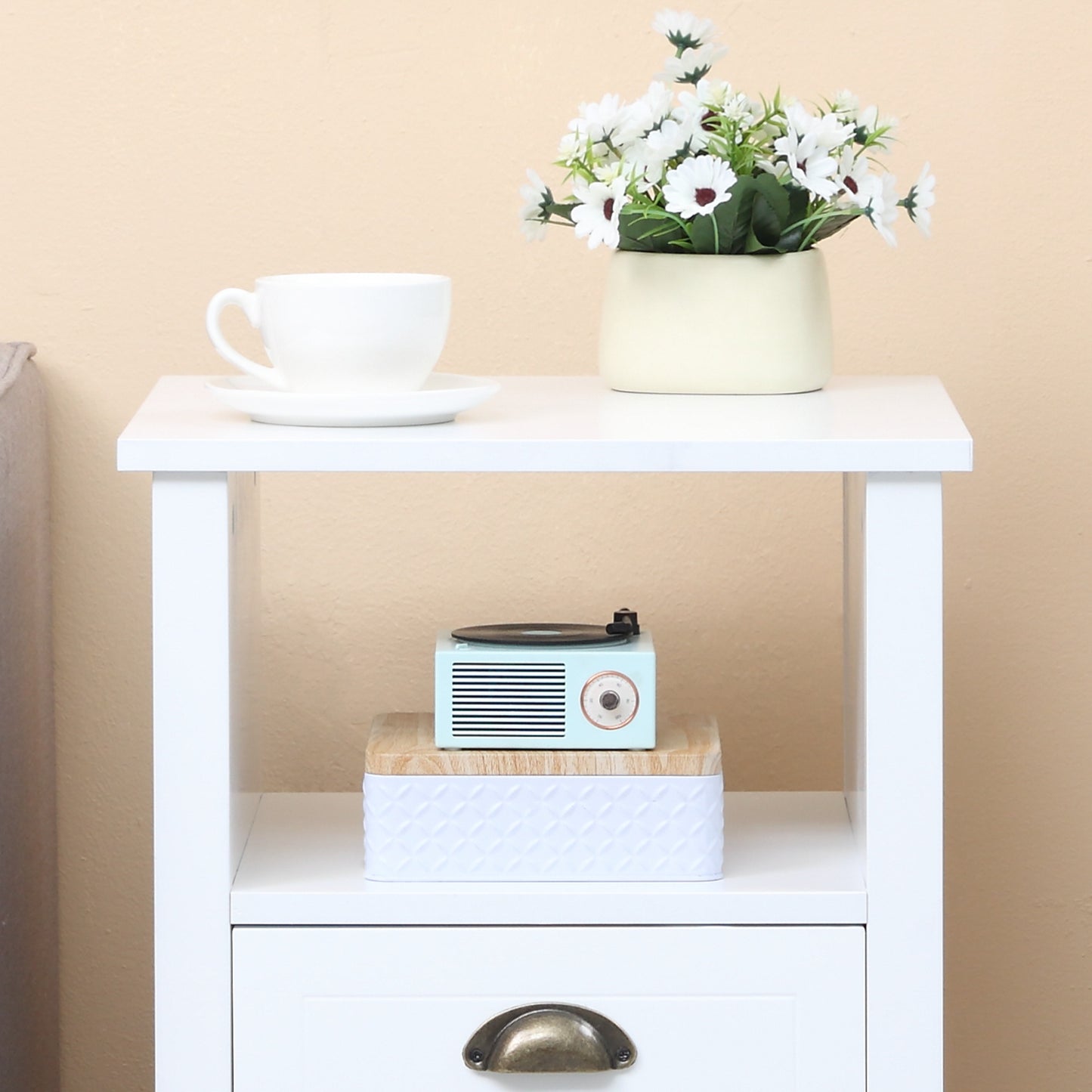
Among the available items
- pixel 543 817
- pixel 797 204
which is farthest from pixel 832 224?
pixel 543 817

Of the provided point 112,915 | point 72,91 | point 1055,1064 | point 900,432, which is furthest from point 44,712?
point 1055,1064

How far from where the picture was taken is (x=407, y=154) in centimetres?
138

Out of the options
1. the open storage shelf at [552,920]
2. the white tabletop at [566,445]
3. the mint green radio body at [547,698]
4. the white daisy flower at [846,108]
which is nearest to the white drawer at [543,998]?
the open storage shelf at [552,920]

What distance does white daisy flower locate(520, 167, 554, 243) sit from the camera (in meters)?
1.05

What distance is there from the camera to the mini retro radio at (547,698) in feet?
2.97

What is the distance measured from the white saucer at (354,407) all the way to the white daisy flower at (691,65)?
279 millimetres

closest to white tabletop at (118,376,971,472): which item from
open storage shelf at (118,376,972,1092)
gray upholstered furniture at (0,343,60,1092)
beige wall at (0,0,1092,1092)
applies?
open storage shelf at (118,376,972,1092)

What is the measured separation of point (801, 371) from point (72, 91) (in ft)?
2.37

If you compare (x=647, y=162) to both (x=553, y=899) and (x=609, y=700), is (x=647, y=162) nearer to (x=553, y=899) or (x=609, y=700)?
(x=609, y=700)

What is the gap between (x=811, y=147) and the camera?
3.14ft

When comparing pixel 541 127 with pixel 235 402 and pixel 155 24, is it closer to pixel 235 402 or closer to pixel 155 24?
pixel 155 24

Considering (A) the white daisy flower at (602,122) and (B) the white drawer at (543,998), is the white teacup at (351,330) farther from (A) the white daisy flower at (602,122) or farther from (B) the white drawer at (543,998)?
(B) the white drawer at (543,998)

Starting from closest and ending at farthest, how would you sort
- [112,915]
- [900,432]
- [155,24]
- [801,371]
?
[900,432], [801,371], [155,24], [112,915]

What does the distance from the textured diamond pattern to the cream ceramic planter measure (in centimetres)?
27
